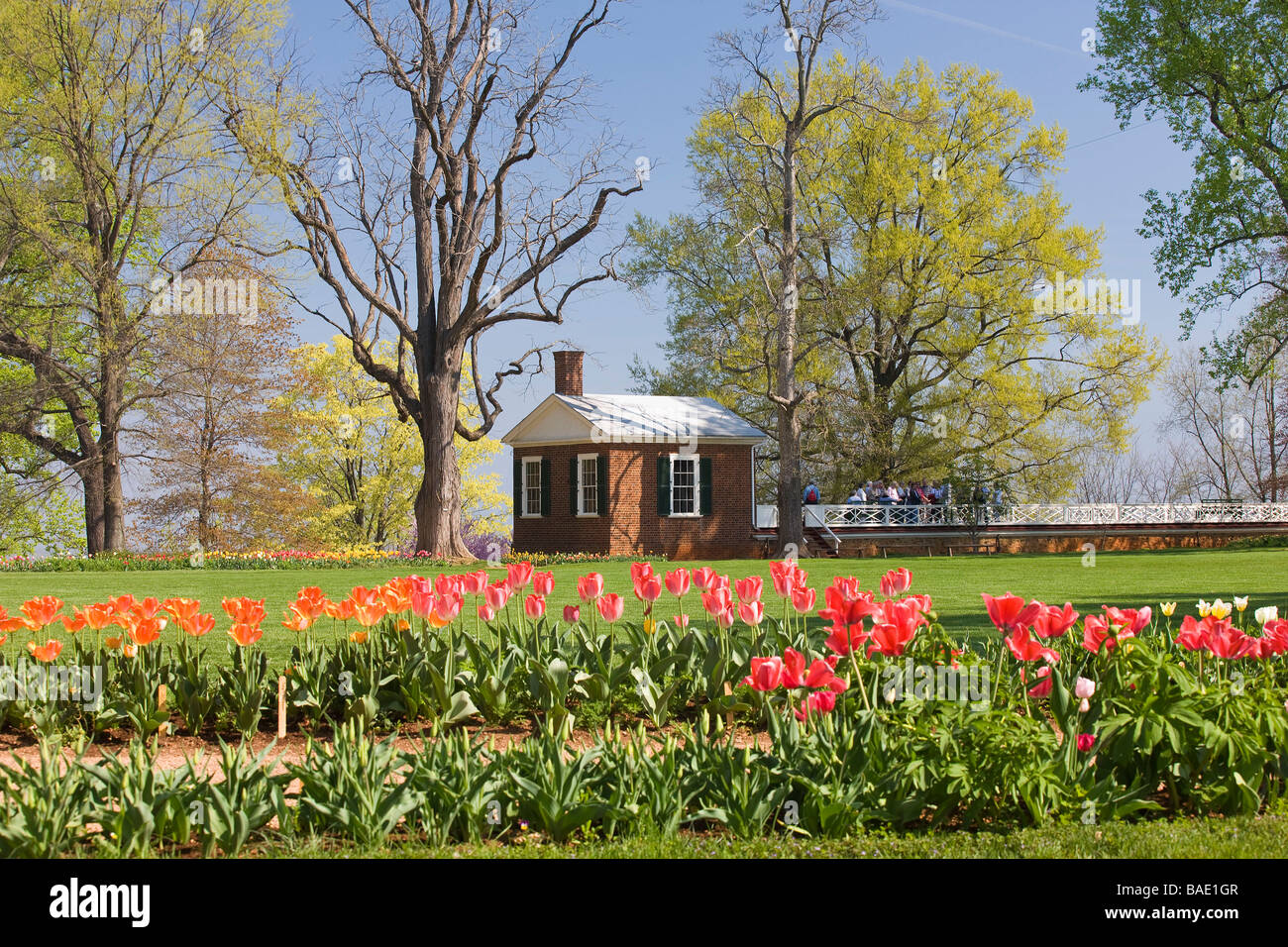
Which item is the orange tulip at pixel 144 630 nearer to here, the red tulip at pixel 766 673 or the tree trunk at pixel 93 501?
the red tulip at pixel 766 673

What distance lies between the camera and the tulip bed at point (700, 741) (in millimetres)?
3912

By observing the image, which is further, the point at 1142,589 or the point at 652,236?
the point at 652,236

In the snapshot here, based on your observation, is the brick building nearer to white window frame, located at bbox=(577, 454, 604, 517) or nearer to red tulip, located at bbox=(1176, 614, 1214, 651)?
white window frame, located at bbox=(577, 454, 604, 517)

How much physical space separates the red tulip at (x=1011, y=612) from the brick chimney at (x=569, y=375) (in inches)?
1049

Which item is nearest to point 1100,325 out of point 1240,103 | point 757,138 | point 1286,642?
point 1240,103

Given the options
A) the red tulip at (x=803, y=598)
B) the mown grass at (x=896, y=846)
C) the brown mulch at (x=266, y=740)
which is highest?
the red tulip at (x=803, y=598)

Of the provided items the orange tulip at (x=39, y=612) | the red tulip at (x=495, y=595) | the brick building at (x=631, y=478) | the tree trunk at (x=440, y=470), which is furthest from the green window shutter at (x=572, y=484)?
the orange tulip at (x=39, y=612)

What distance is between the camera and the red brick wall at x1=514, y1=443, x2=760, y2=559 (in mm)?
28609

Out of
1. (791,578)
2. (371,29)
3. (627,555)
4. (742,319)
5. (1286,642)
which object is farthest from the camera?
(742,319)

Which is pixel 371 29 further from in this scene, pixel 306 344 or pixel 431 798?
pixel 431 798

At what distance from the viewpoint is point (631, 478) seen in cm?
2872

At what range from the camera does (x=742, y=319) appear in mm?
33969

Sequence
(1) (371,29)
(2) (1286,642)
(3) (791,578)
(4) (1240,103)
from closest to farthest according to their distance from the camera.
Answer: (2) (1286,642)
(3) (791,578)
(1) (371,29)
(4) (1240,103)

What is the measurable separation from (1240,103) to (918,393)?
42.4ft
